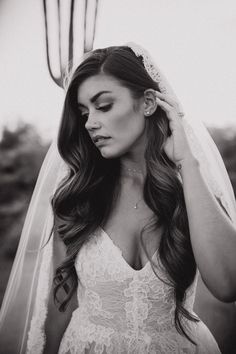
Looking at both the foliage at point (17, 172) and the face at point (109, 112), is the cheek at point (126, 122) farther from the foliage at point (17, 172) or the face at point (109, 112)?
the foliage at point (17, 172)

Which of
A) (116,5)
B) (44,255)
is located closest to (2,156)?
(116,5)

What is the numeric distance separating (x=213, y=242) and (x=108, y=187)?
49 cm

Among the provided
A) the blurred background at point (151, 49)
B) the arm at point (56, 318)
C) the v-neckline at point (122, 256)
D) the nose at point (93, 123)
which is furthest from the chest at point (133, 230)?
the blurred background at point (151, 49)

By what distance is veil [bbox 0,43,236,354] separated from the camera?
4.44 ft

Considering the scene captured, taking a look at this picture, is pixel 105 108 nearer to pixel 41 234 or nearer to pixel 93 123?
pixel 93 123

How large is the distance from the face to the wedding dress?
31 centimetres

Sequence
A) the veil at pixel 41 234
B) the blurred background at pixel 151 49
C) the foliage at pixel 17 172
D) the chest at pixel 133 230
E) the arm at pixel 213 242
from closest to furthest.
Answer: the arm at pixel 213 242, the chest at pixel 133 230, the veil at pixel 41 234, the blurred background at pixel 151 49, the foliage at pixel 17 172

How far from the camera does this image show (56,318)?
1338 millimetres

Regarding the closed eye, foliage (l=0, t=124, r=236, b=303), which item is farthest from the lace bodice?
foliage (l=0, t=124, r=236, b=303)

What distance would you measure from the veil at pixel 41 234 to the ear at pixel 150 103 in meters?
0.05

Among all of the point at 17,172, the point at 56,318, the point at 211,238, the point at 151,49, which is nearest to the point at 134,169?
the point at 211,238

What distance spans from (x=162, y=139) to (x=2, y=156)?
5.48ft

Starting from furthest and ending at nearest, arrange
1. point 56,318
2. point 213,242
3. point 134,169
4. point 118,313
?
point 134,169 < point 56,318 < point 118,313 < point 213,242

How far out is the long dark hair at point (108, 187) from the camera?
1.28 meters
